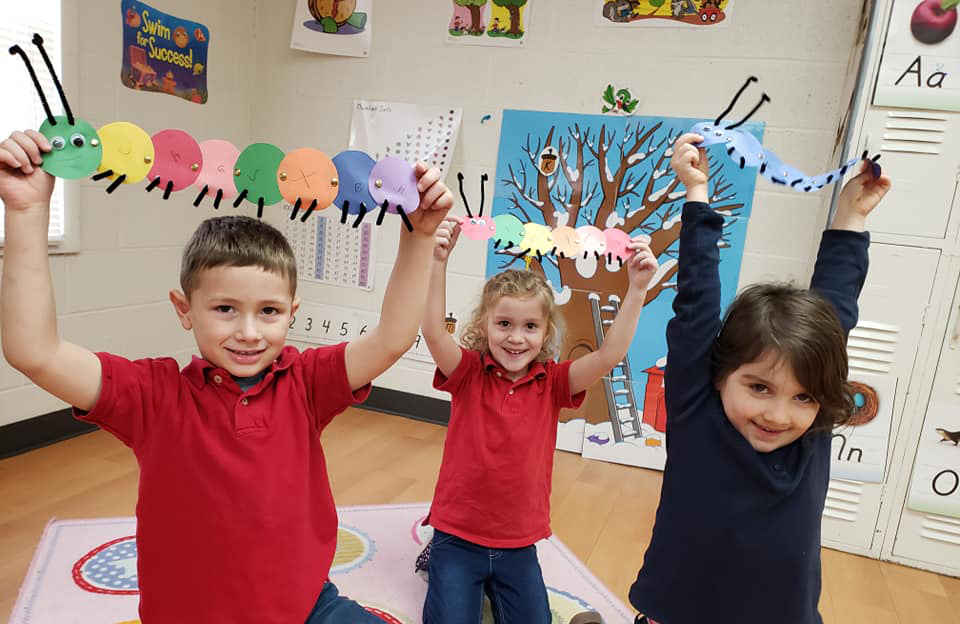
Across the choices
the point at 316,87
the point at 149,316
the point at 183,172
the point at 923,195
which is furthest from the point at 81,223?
the point at 923,195

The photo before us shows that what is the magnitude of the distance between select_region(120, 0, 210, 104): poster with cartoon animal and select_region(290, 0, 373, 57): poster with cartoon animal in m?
0.42

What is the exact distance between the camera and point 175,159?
3.12 ft

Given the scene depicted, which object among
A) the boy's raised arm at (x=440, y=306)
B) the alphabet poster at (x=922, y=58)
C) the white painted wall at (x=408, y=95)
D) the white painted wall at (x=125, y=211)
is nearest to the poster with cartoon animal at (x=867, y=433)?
the white painted wall at (x=408, y=95)

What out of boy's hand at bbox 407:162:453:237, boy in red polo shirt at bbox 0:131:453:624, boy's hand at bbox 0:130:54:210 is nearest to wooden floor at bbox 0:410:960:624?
boy in red polo shirt at bbox 0:131:453:624

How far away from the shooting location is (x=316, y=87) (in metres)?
3.05

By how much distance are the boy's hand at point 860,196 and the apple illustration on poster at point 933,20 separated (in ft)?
3.99

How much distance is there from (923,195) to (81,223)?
293 cm

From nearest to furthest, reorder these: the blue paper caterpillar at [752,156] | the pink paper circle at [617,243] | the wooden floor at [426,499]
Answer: the blue paper caterpillar at [752,156]
the pink paper circle at [617,243]
the wooden floor at [426,499]

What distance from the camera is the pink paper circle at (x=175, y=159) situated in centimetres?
93

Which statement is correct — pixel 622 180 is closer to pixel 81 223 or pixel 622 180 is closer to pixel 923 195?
pixel 923 195

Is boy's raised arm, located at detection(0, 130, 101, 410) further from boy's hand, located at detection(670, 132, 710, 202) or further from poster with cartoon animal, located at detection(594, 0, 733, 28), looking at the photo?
poster with cartoon animal, located at detection(594, 0, 733, 28)

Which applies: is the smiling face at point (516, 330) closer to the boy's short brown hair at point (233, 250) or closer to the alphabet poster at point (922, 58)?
the boy's short brown hair at point (233, 250)

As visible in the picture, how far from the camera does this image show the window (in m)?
2.06

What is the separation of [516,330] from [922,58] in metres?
1.58
